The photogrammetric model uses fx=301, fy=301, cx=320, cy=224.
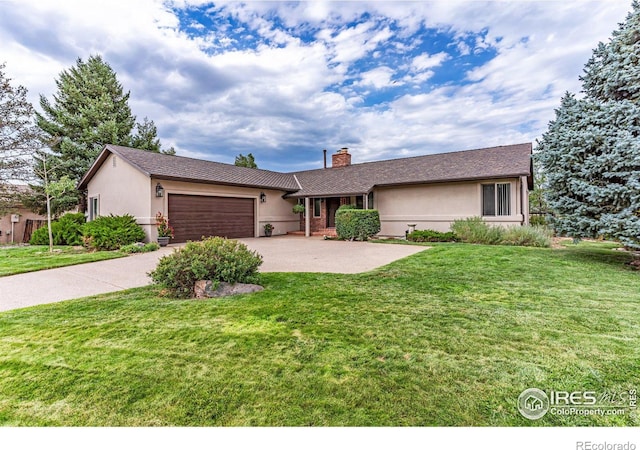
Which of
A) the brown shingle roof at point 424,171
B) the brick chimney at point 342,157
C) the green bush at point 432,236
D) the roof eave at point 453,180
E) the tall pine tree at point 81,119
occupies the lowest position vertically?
the green bush at point 432,236

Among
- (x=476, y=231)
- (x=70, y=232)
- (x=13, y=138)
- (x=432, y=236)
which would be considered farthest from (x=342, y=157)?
(x=13, y=138)

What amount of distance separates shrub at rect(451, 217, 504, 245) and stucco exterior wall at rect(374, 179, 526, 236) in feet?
3.46

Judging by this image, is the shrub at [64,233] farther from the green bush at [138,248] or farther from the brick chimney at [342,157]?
the brick chimney at [342,157]

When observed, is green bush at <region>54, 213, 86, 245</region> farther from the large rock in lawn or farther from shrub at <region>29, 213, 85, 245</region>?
the large rock in lawn

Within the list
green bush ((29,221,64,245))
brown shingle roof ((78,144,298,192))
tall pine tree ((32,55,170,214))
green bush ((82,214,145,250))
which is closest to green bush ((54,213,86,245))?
green bush ((29,221,64,245))

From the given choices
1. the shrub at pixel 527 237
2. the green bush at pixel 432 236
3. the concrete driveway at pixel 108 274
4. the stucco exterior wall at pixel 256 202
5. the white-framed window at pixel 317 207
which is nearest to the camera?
the concrete driveway at pixel 108 274

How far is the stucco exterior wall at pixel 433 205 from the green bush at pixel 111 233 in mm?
11125

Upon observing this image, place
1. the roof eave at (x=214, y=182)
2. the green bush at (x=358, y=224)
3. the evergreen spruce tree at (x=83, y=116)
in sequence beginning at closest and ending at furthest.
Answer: the roof eave at (x=214, y=182) → the green bush at (x=358, y=224) → the evergreen spruce tree at (x=83, y=116)

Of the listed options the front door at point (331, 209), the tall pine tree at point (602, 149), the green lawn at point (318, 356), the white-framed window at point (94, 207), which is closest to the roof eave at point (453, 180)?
the front door at point (331, 209)

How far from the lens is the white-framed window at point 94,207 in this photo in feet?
47.8

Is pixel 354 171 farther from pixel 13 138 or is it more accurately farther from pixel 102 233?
pixel 13 138

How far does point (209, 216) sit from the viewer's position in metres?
14.1

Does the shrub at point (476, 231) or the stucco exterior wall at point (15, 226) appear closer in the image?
the shrub at point (476, 231)
